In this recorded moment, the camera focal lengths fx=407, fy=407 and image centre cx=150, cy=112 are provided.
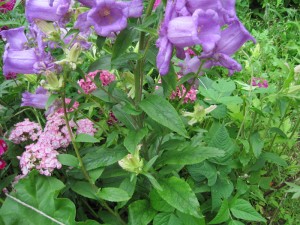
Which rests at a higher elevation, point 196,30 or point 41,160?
point 196,30

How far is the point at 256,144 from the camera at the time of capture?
1.60 metres

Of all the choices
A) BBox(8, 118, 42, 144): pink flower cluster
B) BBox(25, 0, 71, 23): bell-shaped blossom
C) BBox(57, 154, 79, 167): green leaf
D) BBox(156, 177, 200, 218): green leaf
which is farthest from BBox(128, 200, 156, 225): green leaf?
BBox(25, 0, 71, 23): bell-shaped blossom

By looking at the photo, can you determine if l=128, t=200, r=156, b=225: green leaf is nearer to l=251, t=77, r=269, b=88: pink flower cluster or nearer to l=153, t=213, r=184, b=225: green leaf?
l=153, t=213, r=184, b=225: green leaf

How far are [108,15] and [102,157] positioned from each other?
0.53 meters

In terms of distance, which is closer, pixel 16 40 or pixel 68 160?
pixel 16 40

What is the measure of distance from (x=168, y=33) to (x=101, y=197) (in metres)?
0.60

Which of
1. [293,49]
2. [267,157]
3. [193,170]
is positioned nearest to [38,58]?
[193,170]

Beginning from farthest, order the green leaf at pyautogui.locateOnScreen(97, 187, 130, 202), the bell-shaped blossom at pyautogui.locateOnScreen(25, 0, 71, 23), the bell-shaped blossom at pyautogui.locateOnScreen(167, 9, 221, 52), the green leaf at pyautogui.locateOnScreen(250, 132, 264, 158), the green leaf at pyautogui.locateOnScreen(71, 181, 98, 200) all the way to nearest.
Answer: the green leaf at pyautogui.locateOnScreen(250, 132, 264, 158) → the green leaf at pyautogui.locateOnScreen(71, 181, 98, 200) → the green leaf at pyautogui.locateOnScreen(97, 187, 130, 202) → the bell-shaped blossom at pyautogui.locateOnScreen(25, 0, 71, 23) → the bell-shaped blossom at pyautogui.locateOnScreen(167, 9, 221, 52)

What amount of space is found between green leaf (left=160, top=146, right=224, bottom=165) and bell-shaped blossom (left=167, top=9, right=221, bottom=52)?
18.5 inches

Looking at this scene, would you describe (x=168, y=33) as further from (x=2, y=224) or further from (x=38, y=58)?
(x=2, y=224)

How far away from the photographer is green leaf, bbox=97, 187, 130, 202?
49.0 inches

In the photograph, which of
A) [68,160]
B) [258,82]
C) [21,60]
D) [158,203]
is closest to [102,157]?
[68,160]

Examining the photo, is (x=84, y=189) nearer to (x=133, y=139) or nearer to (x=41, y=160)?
(x=41, y=160)

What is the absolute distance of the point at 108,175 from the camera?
1398 mm
